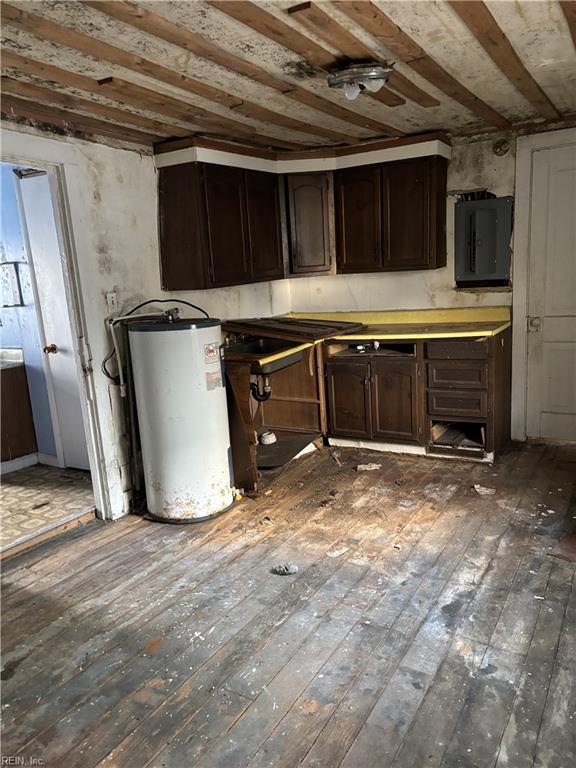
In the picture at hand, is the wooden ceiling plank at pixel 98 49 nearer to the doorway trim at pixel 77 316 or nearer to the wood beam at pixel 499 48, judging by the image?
the doorway trim at pixel 77 316

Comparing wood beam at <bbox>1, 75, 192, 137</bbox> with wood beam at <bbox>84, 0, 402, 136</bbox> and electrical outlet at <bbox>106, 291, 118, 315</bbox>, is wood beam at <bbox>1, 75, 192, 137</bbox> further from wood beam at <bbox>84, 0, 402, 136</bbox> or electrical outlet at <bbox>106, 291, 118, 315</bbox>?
electrical outlet at <bbox>106, 291, 118, 315</bbox>

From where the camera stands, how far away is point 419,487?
378 centimetres

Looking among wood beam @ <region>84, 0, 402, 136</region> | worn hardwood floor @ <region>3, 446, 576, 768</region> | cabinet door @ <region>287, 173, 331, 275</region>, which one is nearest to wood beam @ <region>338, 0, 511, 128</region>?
wood beam @ <region>84, 0, 402, 136</region>

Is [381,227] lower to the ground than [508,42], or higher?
lower

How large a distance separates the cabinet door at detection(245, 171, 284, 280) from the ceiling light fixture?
159 cm

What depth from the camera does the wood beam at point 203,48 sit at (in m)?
1.92

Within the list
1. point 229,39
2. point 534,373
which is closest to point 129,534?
point 229,39

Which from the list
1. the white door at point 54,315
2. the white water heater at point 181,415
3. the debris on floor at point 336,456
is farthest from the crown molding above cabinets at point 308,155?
the debris on floor at point 336,456

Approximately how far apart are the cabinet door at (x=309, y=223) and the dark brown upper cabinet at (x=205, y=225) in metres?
0.51

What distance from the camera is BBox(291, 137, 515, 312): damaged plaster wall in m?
4.30

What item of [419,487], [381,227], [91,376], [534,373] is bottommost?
[419,487]

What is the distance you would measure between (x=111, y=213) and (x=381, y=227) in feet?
6.79

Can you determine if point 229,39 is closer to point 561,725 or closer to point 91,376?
point 91,376

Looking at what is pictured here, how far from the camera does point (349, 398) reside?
4.49 meters
